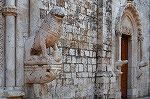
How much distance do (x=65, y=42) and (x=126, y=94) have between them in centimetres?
472

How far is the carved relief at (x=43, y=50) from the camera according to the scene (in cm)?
548

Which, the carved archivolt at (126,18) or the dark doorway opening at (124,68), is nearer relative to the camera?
the carved archivolt at (126,18)

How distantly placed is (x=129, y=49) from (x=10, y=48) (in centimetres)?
759

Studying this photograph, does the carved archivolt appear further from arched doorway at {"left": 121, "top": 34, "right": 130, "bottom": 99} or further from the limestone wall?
the limestone wall

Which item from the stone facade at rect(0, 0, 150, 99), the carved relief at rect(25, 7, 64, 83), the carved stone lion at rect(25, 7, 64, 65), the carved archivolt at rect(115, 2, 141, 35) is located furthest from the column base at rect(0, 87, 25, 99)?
the carved archivolt at rect(115, 2, 141, 35)

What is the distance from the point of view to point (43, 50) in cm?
552

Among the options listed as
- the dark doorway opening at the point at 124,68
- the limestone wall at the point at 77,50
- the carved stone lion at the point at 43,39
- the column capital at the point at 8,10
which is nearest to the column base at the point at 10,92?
the carved stone lion at the point at 43,39

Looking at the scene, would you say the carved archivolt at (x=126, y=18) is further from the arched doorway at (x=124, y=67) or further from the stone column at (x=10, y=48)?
the stone column at (x=10, y=48)

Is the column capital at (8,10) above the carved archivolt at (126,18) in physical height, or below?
below

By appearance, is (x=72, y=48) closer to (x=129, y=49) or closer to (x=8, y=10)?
(x=8, y=10)

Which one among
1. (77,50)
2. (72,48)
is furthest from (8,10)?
(77,50)

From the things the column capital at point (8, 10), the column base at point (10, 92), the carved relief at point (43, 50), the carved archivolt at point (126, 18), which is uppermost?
the carved archivolt at point (126, 18)

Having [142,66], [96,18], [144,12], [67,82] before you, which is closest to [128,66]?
[142,66]

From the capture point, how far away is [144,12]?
522 inches
